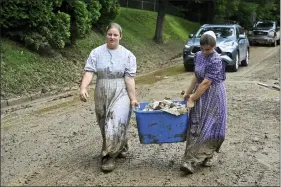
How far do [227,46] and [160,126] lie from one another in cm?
1081

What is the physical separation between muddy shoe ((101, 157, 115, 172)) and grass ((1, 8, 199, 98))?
529cm

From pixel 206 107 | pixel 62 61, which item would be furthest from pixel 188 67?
pixel 206 107

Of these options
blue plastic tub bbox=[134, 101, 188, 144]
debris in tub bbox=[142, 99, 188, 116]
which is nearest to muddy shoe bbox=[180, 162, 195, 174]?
blue plastic tub bbox=[134, 101, 188, 144]

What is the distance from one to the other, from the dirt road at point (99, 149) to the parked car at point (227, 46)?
5.35 meters

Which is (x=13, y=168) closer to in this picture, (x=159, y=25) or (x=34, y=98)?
(x=34, y=98)

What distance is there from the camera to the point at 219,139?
561cm

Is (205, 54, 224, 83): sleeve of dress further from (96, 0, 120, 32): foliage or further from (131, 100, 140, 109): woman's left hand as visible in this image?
(96, 0, 120, 32): foliage

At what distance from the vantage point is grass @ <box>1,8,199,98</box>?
1123cm

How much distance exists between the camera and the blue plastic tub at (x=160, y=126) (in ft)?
18.1

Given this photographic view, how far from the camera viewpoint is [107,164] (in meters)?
5.71

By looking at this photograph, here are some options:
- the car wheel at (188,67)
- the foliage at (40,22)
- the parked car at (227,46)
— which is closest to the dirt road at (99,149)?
the foliage at (40,22)

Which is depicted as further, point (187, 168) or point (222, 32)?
point (222, 32)

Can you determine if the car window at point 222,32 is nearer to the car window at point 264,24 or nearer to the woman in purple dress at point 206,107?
the woman in purple dress at point 206,107

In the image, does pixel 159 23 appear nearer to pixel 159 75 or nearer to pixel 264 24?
pixel 159 75
